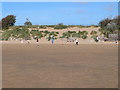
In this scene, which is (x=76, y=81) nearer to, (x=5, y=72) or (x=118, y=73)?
(x=118, y=73)

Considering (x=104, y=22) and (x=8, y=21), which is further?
(x=8, y=21)

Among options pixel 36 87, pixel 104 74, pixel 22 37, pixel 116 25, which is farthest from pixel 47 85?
pixel 116 25

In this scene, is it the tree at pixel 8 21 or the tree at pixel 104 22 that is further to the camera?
the tree at pixel 8 21

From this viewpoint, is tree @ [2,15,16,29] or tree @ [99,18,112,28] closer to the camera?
tree @ [99,18,112,28]

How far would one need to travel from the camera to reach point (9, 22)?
281 ft

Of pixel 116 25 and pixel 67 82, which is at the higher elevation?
pixel 116 25

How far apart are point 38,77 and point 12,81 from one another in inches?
41.5

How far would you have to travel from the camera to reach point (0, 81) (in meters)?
8.77

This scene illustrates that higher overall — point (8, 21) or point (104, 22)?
point (8, 21)

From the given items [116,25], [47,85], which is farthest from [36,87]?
[116,25]

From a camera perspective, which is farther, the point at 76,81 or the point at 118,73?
the point at 118,73

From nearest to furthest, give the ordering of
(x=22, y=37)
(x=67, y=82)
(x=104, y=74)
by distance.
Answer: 1. (x=67, y=82)
2. (x=104, y=74)
3. (x=22, y=37)

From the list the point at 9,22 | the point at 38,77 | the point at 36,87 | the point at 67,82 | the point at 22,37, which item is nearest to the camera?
the point at 36,87

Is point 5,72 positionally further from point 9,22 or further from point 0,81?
point 9,22
